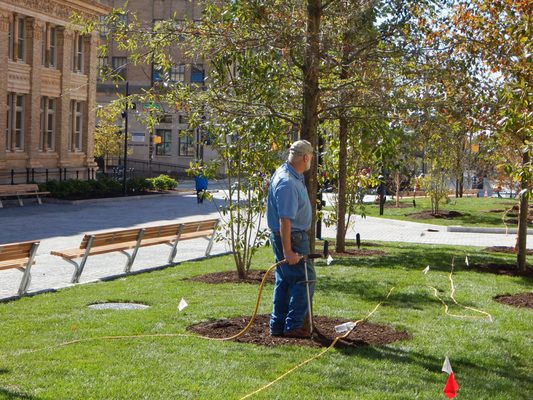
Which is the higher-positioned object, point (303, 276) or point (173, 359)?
point (303, 276)

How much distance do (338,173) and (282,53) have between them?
9.90 m

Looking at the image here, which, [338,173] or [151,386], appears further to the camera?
[338,173]

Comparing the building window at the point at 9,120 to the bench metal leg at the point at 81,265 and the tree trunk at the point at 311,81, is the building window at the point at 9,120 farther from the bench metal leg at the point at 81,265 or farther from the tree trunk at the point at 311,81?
the tree trunk at the point at 311,81

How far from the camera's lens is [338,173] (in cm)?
1948

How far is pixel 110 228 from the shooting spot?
87.8 ft

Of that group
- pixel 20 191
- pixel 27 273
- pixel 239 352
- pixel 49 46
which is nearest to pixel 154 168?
pixel 49 46

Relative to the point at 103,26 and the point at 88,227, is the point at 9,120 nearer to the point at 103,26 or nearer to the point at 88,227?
the point at 88,227

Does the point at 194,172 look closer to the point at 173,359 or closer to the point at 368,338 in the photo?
the point at 368,338

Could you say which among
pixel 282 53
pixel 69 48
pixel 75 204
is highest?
pixel 69 48

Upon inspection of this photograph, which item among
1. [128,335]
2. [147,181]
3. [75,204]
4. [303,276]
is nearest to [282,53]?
[303,276]

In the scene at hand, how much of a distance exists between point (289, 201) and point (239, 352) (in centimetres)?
137

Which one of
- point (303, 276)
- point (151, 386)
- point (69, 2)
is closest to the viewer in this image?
point (151, 386)

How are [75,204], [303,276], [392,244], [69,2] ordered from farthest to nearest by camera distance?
[69,2], [75,204], [392,244], [303,276]

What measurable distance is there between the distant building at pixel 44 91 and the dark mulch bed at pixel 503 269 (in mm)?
26778
